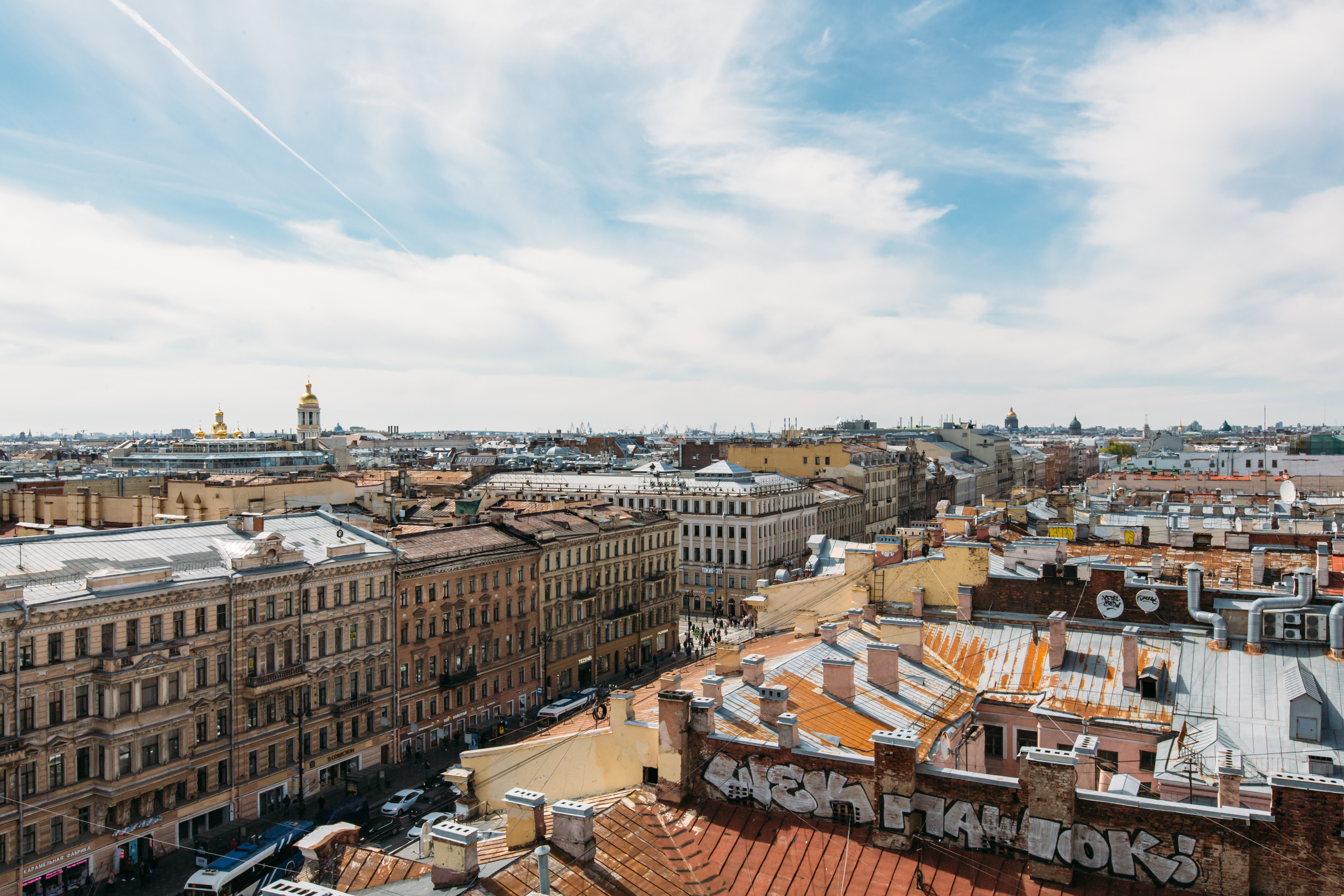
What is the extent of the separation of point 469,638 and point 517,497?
3292cm

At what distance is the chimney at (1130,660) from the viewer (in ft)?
86.0

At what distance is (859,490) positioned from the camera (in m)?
116

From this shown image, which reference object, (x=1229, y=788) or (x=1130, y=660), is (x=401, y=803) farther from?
(x=1229, y=788)

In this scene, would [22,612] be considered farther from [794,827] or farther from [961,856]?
[961,856]

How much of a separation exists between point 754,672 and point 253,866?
2162 centimetres

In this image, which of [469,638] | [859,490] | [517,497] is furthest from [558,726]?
[859,490]

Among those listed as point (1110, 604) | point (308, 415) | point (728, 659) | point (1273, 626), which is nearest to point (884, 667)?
point (728, 659)

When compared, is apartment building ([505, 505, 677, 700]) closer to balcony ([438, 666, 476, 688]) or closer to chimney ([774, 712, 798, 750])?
balcony ([438, 666, 476, 688])

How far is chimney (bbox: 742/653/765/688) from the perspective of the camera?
79.0 feet

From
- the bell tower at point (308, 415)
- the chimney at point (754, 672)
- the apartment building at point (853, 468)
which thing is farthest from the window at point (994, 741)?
the bell tower at point (308, 415)

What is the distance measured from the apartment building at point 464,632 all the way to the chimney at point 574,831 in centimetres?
3265

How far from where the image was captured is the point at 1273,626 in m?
26.9

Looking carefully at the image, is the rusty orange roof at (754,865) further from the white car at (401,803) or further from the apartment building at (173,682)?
the white car at (401,803)

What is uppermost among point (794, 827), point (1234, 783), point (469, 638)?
point (1234, 783)
